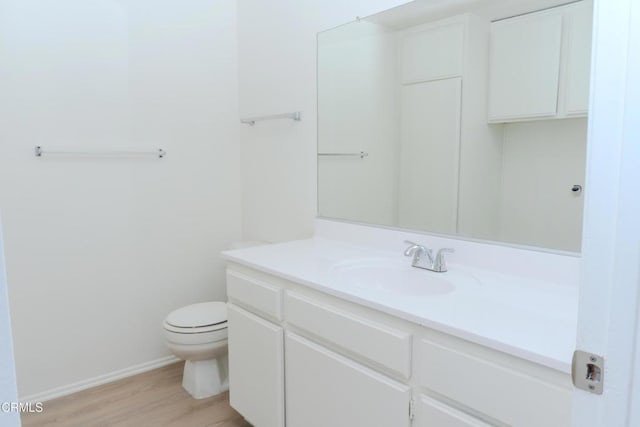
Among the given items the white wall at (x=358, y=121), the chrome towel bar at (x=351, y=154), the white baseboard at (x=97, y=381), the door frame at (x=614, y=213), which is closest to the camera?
the door frame at (x=614, y=213)

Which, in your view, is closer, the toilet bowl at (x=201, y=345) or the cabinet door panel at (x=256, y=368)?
the cabinet door panel at (x=256, y=368)

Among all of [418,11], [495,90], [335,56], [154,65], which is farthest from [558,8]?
[154,65]

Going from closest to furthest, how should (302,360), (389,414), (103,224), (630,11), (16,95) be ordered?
(630,11)
(389,414)
(302,360)
(16,95)
(103,224)

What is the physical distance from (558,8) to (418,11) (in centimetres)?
58

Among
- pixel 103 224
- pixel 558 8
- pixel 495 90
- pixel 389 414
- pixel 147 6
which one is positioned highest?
pixel 147 6

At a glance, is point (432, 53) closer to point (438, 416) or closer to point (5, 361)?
point (438, 416)

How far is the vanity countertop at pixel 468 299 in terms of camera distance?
105 centimetres

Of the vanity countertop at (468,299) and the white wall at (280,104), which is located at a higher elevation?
the white wall at (280,104)

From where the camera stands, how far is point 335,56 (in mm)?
2277

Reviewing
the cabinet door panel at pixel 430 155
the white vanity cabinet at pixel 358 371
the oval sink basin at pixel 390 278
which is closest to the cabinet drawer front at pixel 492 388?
the white vanity cabinet at pixel 358 371

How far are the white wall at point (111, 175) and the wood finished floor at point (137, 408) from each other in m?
0.14

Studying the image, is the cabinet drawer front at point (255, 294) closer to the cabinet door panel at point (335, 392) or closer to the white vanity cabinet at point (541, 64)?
the cabinet door panel at point (335, 392)

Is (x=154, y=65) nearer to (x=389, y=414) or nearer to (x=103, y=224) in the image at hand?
(x=103, y=224)

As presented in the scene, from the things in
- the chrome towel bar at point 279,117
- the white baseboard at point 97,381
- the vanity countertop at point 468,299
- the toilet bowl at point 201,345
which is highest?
the chrome towel bar at point 279,117
